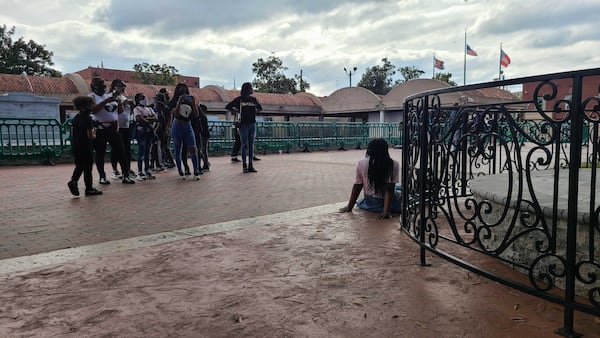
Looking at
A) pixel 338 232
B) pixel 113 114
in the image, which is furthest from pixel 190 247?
pixel 113 114

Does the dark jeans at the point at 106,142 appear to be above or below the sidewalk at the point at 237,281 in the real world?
above

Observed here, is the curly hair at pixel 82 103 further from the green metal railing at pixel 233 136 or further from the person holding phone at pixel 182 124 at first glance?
the green metal railing at pixel 233 136

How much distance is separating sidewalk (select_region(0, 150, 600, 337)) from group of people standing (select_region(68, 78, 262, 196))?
120 centimetres

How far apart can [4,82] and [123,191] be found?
1687cm

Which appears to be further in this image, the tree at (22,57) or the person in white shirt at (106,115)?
the tree at (22,57)

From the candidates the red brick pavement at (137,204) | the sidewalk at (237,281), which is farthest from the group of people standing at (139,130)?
the sidewalk at (237,281)

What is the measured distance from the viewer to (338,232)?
3.93 m

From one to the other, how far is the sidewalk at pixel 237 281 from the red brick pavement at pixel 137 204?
0.03 m

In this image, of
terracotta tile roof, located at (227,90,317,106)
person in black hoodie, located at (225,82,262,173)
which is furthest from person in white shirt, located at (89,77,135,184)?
terracotta tile roof, located at (227,90,317,106)

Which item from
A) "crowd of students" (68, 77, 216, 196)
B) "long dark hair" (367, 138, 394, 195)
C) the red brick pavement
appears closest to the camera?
the red brick pavement

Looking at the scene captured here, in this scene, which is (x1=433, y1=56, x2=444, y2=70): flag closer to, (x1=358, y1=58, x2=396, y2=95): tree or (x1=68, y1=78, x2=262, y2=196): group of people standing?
(x1=358, y1=58, x2=396, y2=95): tree

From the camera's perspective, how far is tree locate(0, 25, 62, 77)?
2739cm

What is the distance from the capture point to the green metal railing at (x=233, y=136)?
34.8 feet

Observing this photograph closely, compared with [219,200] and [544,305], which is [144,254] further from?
[544,305]
